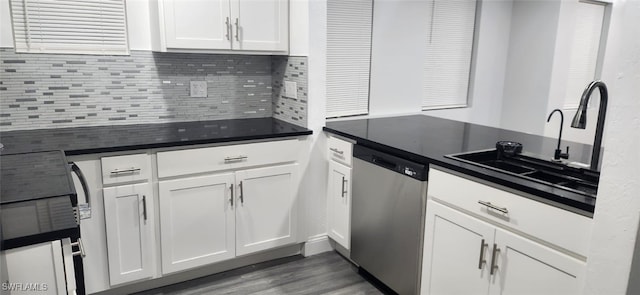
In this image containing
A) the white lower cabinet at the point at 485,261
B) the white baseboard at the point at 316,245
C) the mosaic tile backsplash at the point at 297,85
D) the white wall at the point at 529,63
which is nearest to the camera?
the white lower cabinet at the point at 485,261

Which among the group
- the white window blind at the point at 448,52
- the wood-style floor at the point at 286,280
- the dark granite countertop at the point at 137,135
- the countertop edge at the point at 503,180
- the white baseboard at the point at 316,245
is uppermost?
the white window blind at the point at 448,52

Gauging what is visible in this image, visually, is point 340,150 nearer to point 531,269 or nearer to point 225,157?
point 225,157

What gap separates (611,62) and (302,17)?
3599mm

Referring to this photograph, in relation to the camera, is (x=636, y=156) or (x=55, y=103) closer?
(x=636, y=156)

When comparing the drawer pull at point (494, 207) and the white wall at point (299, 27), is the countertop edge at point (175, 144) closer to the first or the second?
the white wall at point (299, 27)

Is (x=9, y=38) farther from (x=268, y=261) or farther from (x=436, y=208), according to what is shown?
(x=436, y=208)

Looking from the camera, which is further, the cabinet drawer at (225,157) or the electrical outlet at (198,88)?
the electrical outlet at (198,88)

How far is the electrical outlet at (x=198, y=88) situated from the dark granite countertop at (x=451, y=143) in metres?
0.87

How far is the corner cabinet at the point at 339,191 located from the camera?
8.76ft

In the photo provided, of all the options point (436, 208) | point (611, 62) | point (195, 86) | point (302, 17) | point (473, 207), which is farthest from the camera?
point (611, 62)

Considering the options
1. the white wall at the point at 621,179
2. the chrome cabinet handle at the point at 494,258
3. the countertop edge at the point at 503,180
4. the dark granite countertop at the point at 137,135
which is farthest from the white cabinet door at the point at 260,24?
the white wall at the point at 621,179

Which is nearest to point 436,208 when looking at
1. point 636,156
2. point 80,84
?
point 636,156

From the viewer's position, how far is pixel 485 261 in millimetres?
1830

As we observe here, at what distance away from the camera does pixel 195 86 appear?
9.41ft
